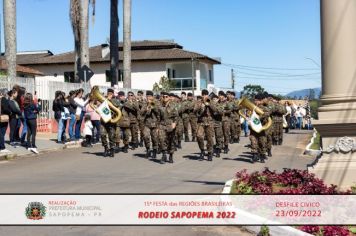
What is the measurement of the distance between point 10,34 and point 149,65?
120ft

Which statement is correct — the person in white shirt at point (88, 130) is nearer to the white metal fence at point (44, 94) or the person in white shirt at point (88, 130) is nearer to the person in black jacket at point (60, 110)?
the person in black jacket at point (60, 110)

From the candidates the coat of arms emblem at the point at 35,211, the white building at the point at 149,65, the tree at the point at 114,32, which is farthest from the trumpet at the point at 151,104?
the white building at the point at 149,65

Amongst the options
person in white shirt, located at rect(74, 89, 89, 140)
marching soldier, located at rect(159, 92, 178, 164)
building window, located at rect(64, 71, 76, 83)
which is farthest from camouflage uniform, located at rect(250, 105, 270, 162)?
building window, located at rect(64, 71, 76, 83)

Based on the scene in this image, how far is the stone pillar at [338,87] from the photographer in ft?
28.8

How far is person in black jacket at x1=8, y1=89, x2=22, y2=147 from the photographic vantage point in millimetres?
16600

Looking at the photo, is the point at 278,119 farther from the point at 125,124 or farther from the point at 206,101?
the point at 125,124

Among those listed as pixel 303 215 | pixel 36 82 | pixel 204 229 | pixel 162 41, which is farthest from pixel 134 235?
pixel 162 41

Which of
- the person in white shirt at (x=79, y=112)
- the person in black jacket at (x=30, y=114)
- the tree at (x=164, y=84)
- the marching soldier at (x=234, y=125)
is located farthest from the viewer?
the tree at (x=164, y=84)

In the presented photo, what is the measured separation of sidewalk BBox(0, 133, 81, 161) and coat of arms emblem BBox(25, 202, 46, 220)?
27.1ft

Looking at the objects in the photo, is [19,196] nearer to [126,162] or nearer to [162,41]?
[126,162]

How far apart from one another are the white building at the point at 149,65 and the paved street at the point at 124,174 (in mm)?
37169

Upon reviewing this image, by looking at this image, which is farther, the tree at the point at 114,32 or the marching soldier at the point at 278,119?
the tree at the point at 114,32

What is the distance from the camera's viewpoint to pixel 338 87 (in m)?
8.92

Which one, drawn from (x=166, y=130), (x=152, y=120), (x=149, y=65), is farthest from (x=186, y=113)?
(x=149, y=65)
